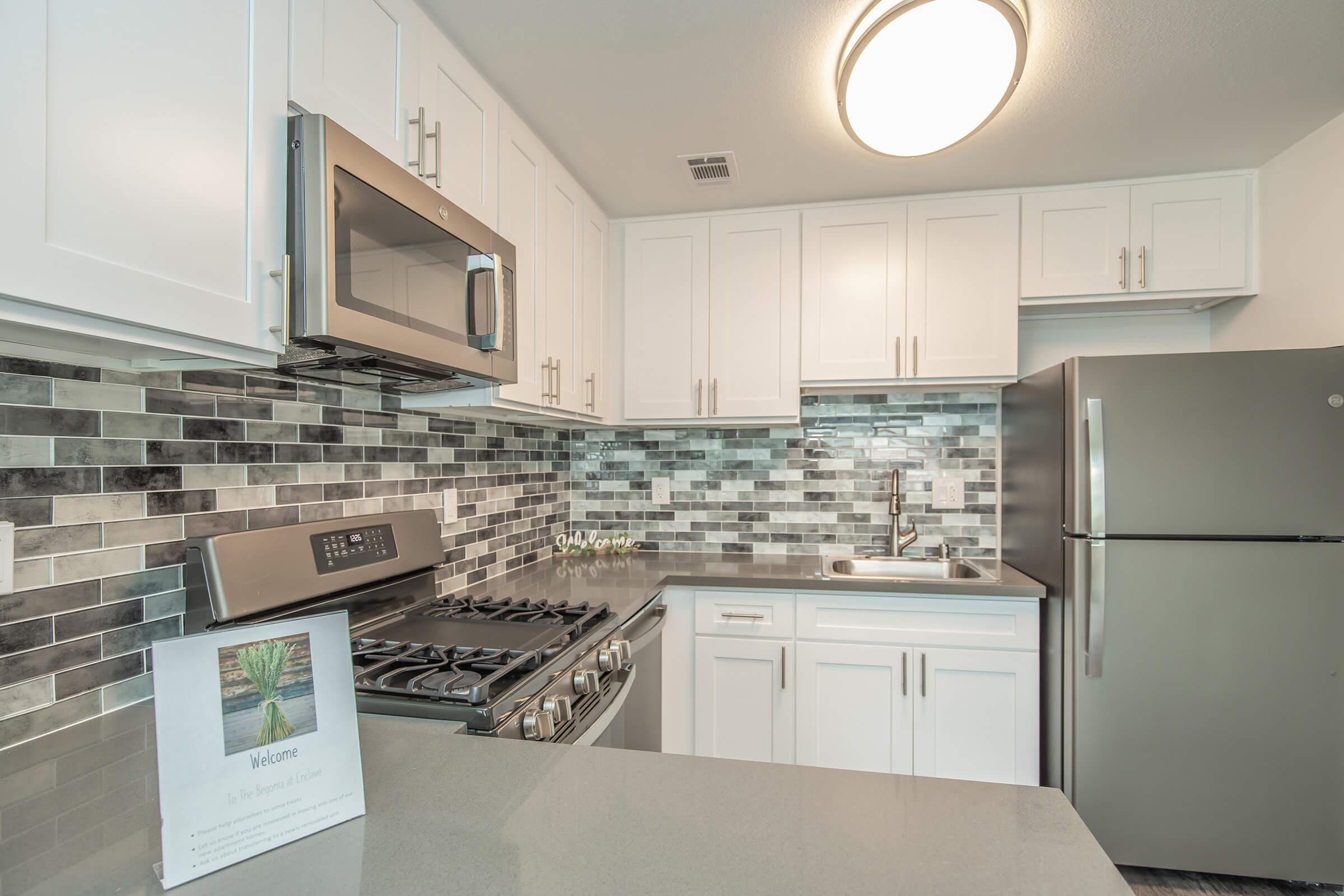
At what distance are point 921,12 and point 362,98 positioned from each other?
112 centimetres

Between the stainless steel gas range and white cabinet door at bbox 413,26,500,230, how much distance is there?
829mm

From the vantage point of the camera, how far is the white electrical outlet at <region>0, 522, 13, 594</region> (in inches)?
35.6

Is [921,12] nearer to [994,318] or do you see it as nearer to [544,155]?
[544,155]

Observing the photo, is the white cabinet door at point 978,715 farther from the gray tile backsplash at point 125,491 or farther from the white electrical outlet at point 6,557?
the white electrical outlet at point 6,557

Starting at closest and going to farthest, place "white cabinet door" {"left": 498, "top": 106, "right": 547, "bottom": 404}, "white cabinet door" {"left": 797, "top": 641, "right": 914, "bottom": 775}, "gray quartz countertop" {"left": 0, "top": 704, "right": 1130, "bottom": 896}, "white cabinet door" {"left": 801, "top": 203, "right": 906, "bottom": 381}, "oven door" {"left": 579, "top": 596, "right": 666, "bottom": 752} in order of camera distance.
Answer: "gray quartz countertop" {"left": 0, "top": 704, "right": 1130, "bottom": 896}
"oven door" {"left": 579, "top": 596, "right": 666, "bottom": 752}
"white cabinet door" {"left": 498, "top": 106, "right": 547, "bottom": 404}
"white cabinet door" {"left": 797, "top": 641, "right": 914, "bottom": 775}
"white cabinet door" {"left": 801, "top": 203, "right": 906, "bottom": 381}

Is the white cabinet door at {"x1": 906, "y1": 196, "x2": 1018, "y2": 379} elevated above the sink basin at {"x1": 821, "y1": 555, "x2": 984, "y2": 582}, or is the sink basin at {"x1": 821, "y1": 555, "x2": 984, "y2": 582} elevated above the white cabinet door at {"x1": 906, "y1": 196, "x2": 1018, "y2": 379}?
the white cabinet door at {"x1": 906, "y1": 196, "x2": 1018, "y2": 379}

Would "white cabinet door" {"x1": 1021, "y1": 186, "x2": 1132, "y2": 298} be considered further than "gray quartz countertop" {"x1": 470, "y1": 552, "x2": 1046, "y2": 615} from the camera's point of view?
Yes

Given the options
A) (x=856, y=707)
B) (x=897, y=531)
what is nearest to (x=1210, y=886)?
(x=856, y=707)

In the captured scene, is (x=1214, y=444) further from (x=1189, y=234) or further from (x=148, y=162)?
(x=148, y=162)

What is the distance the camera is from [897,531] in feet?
8.80

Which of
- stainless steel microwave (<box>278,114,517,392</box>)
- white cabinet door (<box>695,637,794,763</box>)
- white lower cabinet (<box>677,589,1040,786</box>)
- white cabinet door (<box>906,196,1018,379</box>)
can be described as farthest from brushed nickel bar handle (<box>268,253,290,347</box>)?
white cabinet door (<box>906,196,1018,379</box>)

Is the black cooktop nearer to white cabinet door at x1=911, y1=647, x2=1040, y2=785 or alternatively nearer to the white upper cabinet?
white cabinet door at x1=911, y1=647, x2=1040, y2=785

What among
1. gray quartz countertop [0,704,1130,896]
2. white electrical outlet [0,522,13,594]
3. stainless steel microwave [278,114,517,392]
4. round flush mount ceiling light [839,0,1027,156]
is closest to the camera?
gray quartz countertop [0,704,1130,896]

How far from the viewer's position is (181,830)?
592 millimetres
